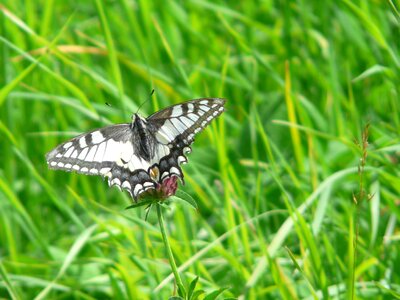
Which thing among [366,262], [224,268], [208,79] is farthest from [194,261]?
[208,79]

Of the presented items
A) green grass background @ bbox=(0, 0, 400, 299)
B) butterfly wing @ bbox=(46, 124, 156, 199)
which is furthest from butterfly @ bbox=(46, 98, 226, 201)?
green grass background @ bbox=(0, 0, 400, 299)

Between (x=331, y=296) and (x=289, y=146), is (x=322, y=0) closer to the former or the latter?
(x=289, y=146)

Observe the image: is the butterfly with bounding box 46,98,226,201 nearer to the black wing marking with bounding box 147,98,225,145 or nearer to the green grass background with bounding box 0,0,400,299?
the black wing marking with bounding box 147,98,225,145

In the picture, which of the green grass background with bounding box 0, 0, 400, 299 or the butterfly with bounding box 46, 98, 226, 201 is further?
the green grass background with bounding box 0, 0, 400, 299

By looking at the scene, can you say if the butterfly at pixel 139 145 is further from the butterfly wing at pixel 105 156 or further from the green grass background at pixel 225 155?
the green grass background at pixel 225 155

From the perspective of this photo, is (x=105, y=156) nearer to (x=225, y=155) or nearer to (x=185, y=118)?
(x=185, y=118)
